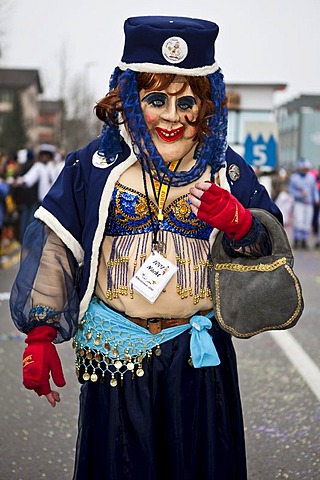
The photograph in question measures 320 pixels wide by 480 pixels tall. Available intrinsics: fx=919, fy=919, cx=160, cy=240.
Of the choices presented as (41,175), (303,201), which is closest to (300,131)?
(303,201)

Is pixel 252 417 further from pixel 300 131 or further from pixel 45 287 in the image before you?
pixel 300 131

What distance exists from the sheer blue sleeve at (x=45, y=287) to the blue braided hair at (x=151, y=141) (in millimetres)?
395

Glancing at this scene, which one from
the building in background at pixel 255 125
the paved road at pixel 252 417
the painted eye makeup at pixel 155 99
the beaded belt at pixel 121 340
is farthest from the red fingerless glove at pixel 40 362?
the building in background at pixel 255 125

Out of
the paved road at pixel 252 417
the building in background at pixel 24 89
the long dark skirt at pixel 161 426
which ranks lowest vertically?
the building in background at pixel 24 89

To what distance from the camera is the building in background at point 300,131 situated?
7419 centimetres

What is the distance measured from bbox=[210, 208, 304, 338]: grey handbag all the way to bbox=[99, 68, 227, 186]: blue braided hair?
0.26 m

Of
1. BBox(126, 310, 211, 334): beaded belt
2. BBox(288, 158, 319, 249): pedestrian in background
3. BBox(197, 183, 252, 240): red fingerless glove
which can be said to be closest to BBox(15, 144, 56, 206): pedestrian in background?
BBox(288, 158, 319, 249): pedestrian in background

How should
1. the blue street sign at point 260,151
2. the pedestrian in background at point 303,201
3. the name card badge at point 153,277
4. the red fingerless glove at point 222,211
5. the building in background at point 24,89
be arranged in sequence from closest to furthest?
1. the red fingerless glove at point 222,211
2. the name card badge at point 153,277
3. the blue street sign at point 260,151
4. the pedestrian in background at point 303,201
5. the building in background at point 24,89

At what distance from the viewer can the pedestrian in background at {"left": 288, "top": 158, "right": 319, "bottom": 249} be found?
1781cm

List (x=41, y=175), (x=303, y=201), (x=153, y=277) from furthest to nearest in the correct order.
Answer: (x=303, y=201)
(x=41, y=175)
(x=153, y=277)

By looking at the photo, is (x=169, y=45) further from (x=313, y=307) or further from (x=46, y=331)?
(x=313, y=307)

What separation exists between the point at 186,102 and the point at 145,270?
619mm

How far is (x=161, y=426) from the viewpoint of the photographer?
Answer: 3.30 metres

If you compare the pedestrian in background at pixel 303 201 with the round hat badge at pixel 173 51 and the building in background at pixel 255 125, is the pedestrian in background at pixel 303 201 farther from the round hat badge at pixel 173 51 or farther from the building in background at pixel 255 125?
the round hat badge at pixel 173 51
